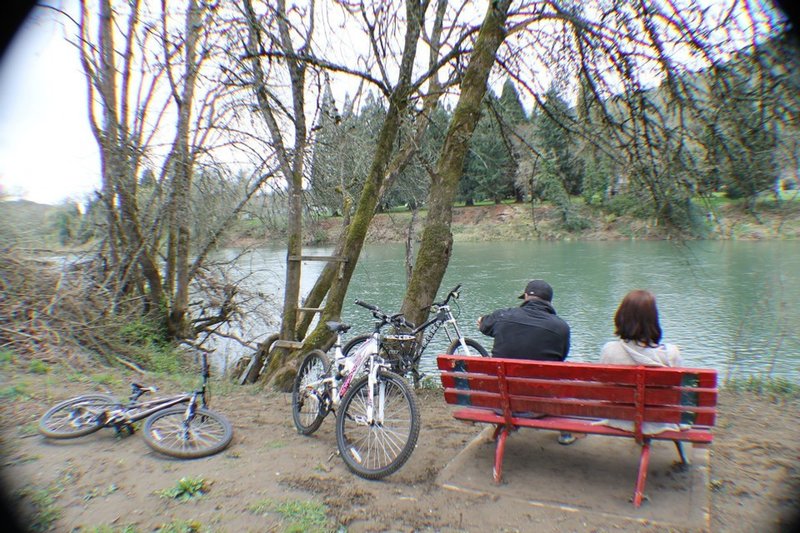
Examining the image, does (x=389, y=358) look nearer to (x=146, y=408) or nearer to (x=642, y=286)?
(x=146, y=408)

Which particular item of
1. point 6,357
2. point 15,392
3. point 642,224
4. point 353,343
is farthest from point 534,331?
point 6,357

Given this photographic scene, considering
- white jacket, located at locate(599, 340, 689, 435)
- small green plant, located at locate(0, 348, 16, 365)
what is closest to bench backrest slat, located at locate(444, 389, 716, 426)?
white jacket, located at locate(599, 340, 689, 435)

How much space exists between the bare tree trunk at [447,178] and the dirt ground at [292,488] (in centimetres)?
212

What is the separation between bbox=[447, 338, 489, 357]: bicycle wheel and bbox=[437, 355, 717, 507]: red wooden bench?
6.71 feet

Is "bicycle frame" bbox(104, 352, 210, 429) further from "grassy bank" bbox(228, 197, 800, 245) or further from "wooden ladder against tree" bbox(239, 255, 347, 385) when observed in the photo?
"grassy bank" bbox(228, 197, 800, 245)

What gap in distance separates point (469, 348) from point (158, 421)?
10.7 ft

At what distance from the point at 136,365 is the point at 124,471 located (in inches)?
189

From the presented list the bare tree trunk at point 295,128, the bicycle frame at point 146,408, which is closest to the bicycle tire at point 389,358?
the bicycle frame at point 146,408

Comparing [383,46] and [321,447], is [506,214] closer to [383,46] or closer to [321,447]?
[383,46]

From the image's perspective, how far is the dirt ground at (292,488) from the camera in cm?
282

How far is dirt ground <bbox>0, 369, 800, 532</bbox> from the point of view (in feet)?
9.25

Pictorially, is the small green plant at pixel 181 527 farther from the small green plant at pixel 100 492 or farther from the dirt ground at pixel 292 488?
the small green plant at pixel 100 492

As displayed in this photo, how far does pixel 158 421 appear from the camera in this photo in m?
4.09

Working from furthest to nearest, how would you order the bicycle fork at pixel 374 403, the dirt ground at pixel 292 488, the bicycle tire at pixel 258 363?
the bicycle tire at pixel 258 363 → the bicycle fork at pixel 374 403 → the dirt ground at pixel 292 488
